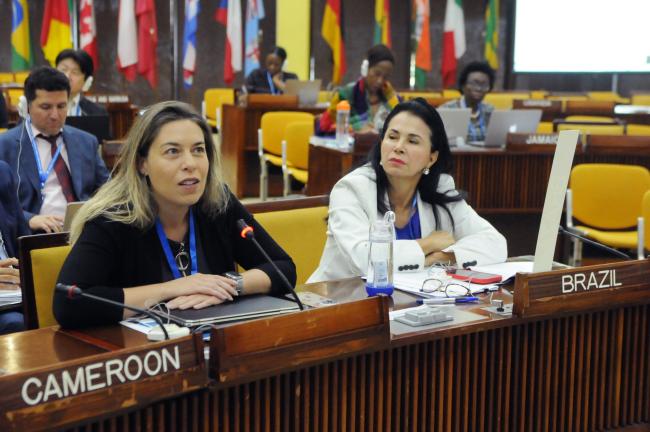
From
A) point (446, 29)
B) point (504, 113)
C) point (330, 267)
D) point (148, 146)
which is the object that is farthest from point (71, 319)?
point (446, 29)

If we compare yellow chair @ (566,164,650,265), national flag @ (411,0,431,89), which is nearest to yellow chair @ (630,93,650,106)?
national flag @ (411,0,431,89)

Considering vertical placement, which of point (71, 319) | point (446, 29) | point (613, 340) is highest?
point (446, 29)

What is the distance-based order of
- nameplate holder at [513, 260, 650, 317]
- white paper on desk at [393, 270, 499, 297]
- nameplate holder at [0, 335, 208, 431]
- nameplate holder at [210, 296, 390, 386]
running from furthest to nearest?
white paper on desk at [393, 270, 499, 297] < nameplate holder at [513, 260, 650, 317] < nameplate holder at [210, 296, 390, 386] < nameplate holder at [0, 335, 208, 431]

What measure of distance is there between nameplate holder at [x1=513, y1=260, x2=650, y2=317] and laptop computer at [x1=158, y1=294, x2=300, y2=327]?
0.52 meters

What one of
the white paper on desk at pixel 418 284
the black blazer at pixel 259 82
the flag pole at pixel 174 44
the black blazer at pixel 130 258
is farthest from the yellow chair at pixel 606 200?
the flag pole at pixel 174 44

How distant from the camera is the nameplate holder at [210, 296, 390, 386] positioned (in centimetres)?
154

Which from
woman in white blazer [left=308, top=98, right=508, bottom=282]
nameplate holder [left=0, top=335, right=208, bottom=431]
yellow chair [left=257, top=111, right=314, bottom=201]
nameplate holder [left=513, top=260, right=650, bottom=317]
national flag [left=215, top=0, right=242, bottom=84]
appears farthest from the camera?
national flag [left=215, top=0, right=242, bottom=84]

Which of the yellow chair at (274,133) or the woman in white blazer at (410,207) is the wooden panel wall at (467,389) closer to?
the woman in white blazer at (410,207)

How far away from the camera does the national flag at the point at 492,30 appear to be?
12.4 metres

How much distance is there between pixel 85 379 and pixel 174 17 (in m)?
11.2

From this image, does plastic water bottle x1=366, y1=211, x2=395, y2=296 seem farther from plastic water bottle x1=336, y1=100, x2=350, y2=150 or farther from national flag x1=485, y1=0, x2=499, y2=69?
Result: national flag x1=485, y1=0, x2=499, y2=69

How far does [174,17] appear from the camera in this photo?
12.0 m

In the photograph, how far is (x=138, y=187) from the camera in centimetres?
223

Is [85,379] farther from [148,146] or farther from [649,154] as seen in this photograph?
[649,154]
